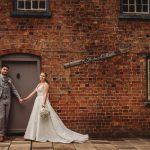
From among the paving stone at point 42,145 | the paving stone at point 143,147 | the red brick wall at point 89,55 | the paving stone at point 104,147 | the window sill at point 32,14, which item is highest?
the window sill at point 32,14

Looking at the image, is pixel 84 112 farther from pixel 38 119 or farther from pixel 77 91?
pixel 38 119

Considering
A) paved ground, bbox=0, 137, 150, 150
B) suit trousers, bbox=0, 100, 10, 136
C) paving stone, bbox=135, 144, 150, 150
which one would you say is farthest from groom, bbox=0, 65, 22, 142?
paving stone, bbox=135, 144, 150, 150

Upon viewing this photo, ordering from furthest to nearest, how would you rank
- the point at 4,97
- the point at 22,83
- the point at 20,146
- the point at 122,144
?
→ the point at 22,83 → the point at 4,97 → the point at 122,144 → the point at 20,146

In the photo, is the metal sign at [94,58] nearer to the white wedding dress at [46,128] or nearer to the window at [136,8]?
the window at [136,8]

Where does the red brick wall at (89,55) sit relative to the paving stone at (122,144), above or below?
above

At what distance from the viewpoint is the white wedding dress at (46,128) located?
40.6 feet

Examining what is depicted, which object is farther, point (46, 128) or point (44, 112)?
point (46, 128)

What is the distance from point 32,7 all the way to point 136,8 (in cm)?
331

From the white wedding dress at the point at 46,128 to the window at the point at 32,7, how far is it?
2294 millimetres

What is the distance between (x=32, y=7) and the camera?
529 inches

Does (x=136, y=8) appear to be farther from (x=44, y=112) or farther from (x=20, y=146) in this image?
(x=20, y=146)

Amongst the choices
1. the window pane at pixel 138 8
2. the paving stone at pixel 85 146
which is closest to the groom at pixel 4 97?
the paving stone at pixel 85 146

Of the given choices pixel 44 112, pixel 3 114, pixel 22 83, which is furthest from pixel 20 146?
pixel 22 83

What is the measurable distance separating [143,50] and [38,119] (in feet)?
13.1
